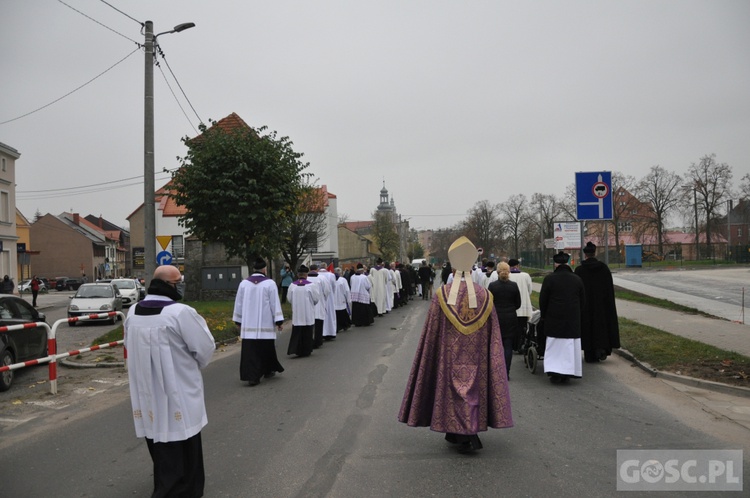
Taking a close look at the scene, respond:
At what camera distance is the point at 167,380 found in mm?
4664

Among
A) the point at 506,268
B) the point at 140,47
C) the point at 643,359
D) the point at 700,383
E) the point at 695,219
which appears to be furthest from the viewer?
the point at 695,219

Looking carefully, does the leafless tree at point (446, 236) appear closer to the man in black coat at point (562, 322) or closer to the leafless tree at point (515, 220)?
the leafless tree at point (515, 220)

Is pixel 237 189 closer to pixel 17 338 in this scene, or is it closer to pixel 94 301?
pixel 94 301

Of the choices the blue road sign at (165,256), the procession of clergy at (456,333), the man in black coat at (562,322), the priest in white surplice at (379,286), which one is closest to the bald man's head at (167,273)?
the procession of clergy at (456,333)

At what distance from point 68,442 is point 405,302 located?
78.1ft

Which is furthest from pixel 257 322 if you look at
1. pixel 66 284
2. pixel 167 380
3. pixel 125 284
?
pixel 66 284

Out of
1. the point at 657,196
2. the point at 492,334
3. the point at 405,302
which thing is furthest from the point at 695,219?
the point at 492,334

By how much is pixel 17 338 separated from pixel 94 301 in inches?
527

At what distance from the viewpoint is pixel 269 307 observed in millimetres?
9922

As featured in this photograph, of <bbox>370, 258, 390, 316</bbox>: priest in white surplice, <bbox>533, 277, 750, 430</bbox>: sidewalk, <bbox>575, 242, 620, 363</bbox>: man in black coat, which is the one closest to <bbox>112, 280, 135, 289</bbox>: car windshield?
<bbox>370, 258, 390, 316</bbox>: priest in white surplice

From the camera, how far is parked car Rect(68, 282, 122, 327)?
22.4 meters

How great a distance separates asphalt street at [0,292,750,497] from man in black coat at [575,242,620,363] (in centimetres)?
104

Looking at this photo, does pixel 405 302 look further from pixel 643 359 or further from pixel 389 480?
pixel 389 480

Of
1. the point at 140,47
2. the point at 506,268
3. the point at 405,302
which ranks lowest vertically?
the point at 405,302
